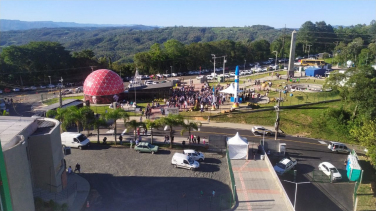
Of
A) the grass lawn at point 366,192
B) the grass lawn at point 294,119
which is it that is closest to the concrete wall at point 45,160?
the grass lawn at point 366,192

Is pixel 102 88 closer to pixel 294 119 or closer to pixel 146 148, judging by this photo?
pixel 146 148

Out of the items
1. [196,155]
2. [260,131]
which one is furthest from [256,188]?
[260,131]

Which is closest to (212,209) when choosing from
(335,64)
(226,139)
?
(226,139)

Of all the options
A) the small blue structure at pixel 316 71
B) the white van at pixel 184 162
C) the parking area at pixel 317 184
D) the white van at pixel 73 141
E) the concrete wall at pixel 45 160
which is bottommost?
the parking area at pixel 317 184

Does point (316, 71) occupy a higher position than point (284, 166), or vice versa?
point (316, 71)

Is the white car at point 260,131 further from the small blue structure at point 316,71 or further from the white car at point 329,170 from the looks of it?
the small blue structure at point 316,71

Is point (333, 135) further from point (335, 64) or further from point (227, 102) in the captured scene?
point (335, 64)
